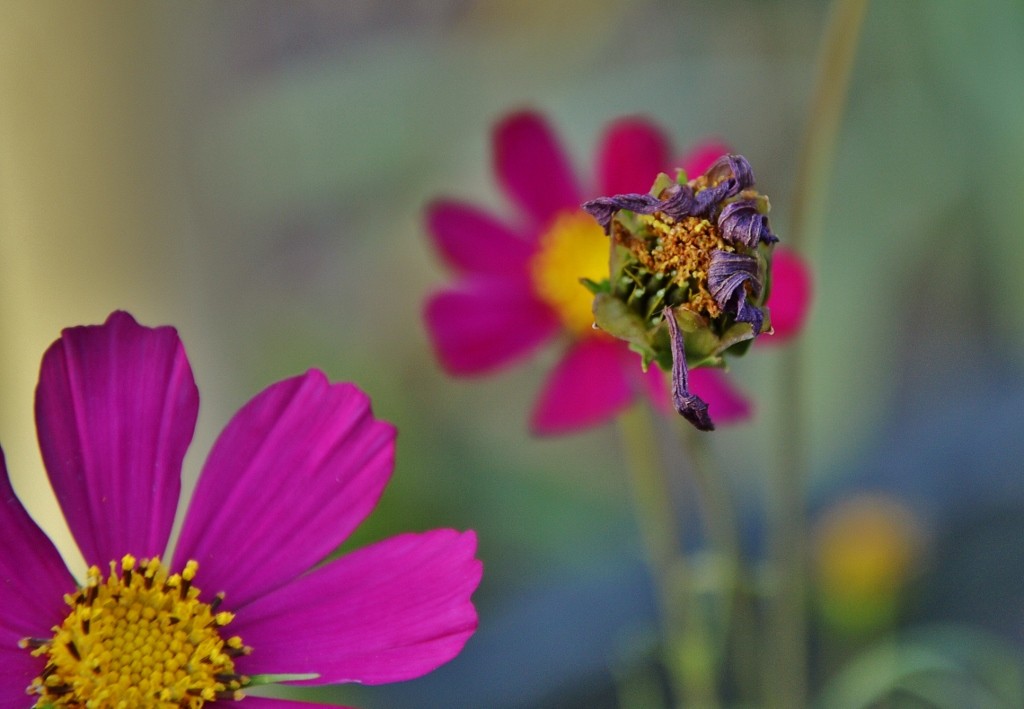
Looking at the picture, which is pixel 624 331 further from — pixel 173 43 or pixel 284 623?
pixel 173 43

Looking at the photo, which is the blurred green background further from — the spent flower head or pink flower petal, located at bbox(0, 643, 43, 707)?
pink flower petal, located at bbox(0, 643, 43, 707)

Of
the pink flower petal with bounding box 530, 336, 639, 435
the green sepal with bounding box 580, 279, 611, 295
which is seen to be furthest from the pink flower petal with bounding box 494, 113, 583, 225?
the green sepal with bounding box 580, 279, 611, 295

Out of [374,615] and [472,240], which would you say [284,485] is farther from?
[472,240]

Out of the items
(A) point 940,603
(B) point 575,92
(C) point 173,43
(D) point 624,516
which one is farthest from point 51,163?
(A) point 940,603

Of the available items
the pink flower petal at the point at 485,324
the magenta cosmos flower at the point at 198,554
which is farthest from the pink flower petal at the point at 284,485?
the pink flower petal at the point at 485,324

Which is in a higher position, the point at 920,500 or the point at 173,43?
the point at 173,43

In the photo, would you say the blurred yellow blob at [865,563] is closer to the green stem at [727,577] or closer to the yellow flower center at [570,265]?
the green stem at [727,577]

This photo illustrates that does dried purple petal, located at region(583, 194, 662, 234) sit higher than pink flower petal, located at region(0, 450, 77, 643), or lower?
higher
